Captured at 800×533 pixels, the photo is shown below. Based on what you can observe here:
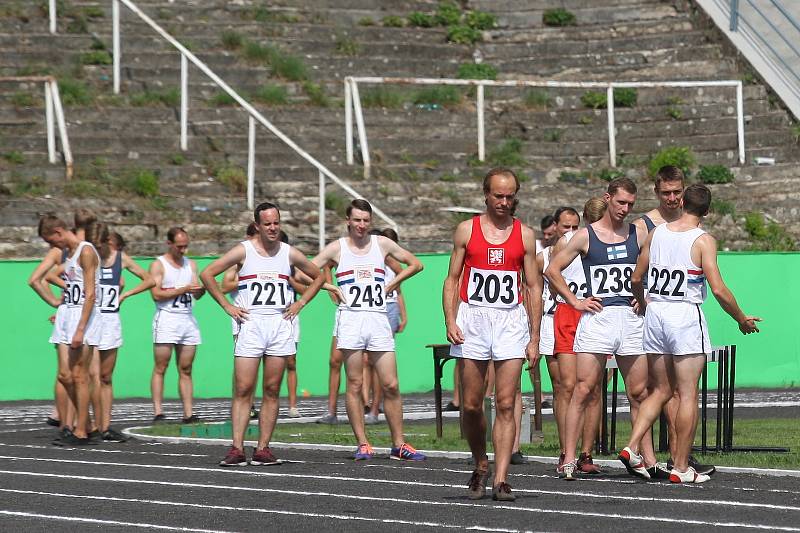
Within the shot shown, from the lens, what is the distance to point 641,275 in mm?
12812

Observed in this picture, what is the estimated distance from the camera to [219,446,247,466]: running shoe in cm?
1453

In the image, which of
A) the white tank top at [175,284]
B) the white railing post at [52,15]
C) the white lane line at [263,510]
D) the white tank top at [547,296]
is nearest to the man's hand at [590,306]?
the white tank top at [547,296]

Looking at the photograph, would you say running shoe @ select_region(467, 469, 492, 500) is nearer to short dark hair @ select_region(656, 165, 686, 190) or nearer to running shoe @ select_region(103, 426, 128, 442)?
short dark hair @ select_region(656, 165, 686, 190)

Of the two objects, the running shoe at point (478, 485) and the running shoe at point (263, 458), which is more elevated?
the running shoe at point (478, 485)

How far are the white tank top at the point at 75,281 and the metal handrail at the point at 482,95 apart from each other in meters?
11.9

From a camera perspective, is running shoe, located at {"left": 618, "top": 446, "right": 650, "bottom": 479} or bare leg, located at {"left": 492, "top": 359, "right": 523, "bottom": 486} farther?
running shoe, located at {"left": 618, "top": 446, "right": 650, "bottom": 479}

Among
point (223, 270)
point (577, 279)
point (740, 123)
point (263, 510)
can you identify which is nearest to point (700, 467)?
point (577, 279)

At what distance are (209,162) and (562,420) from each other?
1537cm

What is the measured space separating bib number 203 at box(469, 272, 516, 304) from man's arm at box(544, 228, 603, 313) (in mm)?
1215

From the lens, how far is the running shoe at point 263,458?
14688 mm

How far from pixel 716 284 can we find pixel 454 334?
2.04m

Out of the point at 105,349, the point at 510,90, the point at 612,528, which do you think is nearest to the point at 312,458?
the point at 105,349

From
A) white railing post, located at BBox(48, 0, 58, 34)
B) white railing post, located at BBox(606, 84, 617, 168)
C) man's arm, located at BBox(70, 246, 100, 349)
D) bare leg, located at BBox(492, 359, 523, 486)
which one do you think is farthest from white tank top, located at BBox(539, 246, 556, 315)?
white railing post, located at BBox(48, 0, 58, 34)

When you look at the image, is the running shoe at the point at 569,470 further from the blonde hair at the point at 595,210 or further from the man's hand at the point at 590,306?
the blonde hair at the point at 595,210
